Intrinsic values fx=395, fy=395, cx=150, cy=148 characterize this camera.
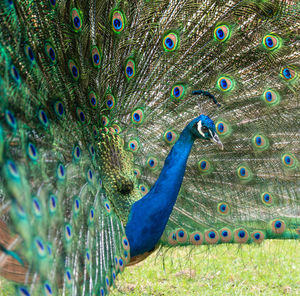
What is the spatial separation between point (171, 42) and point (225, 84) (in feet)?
1.39

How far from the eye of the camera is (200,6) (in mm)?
→ 2121

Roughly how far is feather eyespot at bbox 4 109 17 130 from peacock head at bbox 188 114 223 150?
974 mm

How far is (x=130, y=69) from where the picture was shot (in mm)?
2188

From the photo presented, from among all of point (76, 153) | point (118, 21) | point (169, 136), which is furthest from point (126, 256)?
point (118, 21)

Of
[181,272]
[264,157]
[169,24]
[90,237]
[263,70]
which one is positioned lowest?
[181,272]

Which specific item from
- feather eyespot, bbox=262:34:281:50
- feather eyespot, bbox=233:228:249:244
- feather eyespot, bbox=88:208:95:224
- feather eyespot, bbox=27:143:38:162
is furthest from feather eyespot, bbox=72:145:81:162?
feather eyespot, bbox=233:228:249:244

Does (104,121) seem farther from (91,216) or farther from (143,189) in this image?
(91,216)

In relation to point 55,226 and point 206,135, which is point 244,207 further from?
point 55,226

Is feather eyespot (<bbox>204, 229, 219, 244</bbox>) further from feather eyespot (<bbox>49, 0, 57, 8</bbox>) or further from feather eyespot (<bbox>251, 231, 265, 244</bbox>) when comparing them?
feather eyespot (<bbox>49, 0, 57, 8</bbox>)

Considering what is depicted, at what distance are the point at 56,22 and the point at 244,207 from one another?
167cm

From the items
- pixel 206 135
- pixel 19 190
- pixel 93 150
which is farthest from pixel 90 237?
pixel 206 135

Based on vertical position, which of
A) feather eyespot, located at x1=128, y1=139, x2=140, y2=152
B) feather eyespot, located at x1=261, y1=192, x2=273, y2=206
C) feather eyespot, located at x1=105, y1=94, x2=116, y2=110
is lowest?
feather eyespot, located at x1=261, y1=192, x2=273, y2=206

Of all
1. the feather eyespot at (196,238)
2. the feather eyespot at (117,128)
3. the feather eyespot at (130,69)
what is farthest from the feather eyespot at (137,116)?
the feather eyespot at (196,238)

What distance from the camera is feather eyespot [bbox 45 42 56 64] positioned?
157 cm
